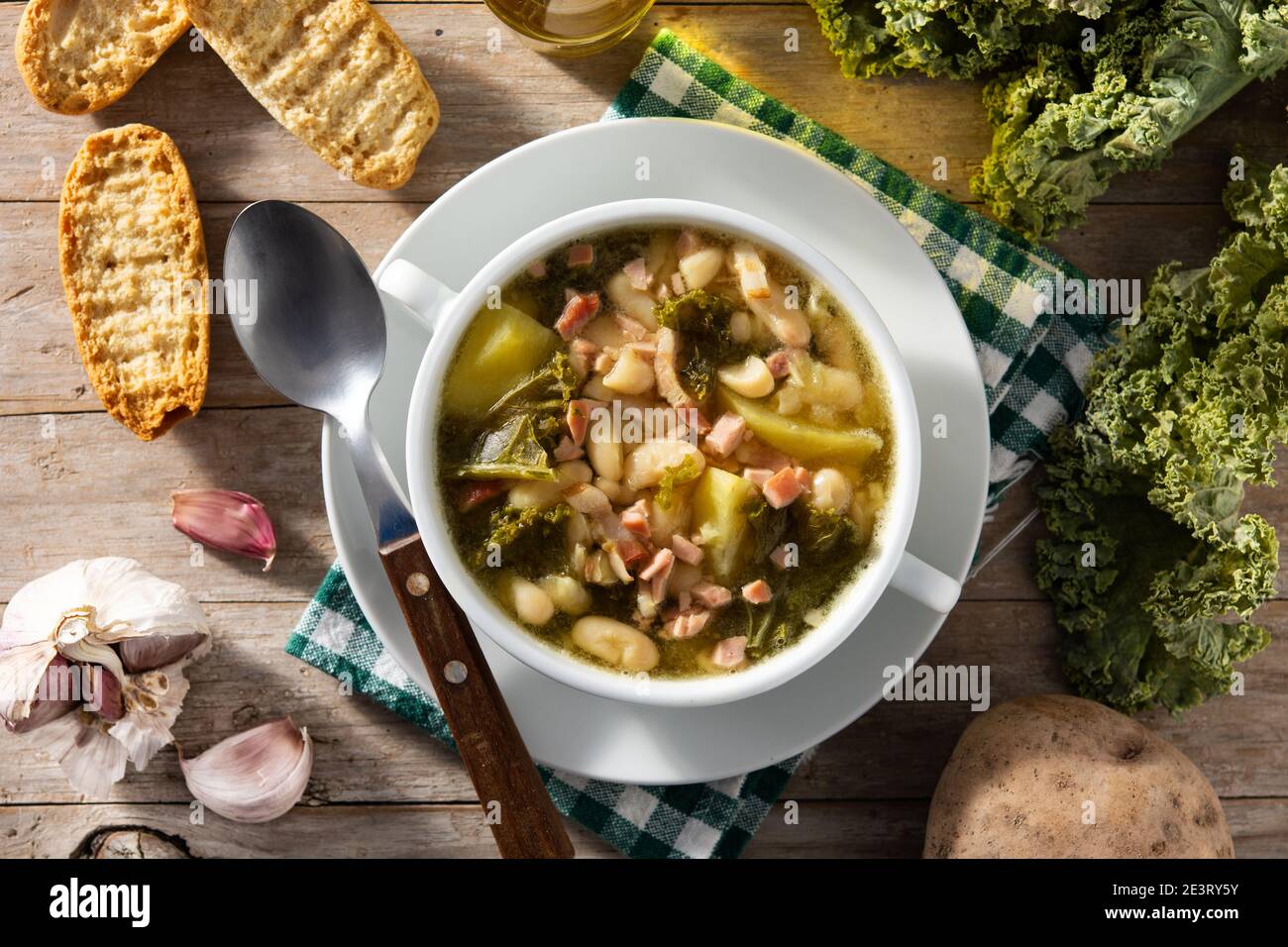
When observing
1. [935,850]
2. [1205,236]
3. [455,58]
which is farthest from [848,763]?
[455,58]

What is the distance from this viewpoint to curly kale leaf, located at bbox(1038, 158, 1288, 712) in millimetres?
1856

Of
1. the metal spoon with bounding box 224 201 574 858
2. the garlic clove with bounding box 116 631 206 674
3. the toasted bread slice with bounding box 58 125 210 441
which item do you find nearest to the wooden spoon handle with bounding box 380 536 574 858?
the metal spoon with bounding box 224 201 574 858

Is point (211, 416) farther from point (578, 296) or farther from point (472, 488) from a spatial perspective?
point (578, 296)

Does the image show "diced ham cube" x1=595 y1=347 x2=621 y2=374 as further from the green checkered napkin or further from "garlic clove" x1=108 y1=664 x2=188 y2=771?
"garlic clove" x1=108 y1=664 x2=188 y2=771

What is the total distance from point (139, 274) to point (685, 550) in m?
1.26

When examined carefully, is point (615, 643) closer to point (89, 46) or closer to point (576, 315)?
point (576, 315)

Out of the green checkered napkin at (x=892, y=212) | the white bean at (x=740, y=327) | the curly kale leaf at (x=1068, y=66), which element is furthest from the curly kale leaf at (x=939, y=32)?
the white bean at (x=740, y=327)

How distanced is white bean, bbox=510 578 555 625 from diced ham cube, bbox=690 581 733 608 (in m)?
0.24

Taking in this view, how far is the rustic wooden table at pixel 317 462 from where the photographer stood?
6.95ft

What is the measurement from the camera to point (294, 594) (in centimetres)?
213

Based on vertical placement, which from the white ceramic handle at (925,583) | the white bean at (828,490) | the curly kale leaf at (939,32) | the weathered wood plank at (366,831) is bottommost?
the weathered wood plank at (366,831)

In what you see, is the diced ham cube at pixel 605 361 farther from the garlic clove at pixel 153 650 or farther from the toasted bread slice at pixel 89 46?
the toasted bread slice at pixel 89 46

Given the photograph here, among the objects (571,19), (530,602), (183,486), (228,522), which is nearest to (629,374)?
(530,602)

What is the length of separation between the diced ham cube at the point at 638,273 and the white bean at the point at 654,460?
0.27 metres
